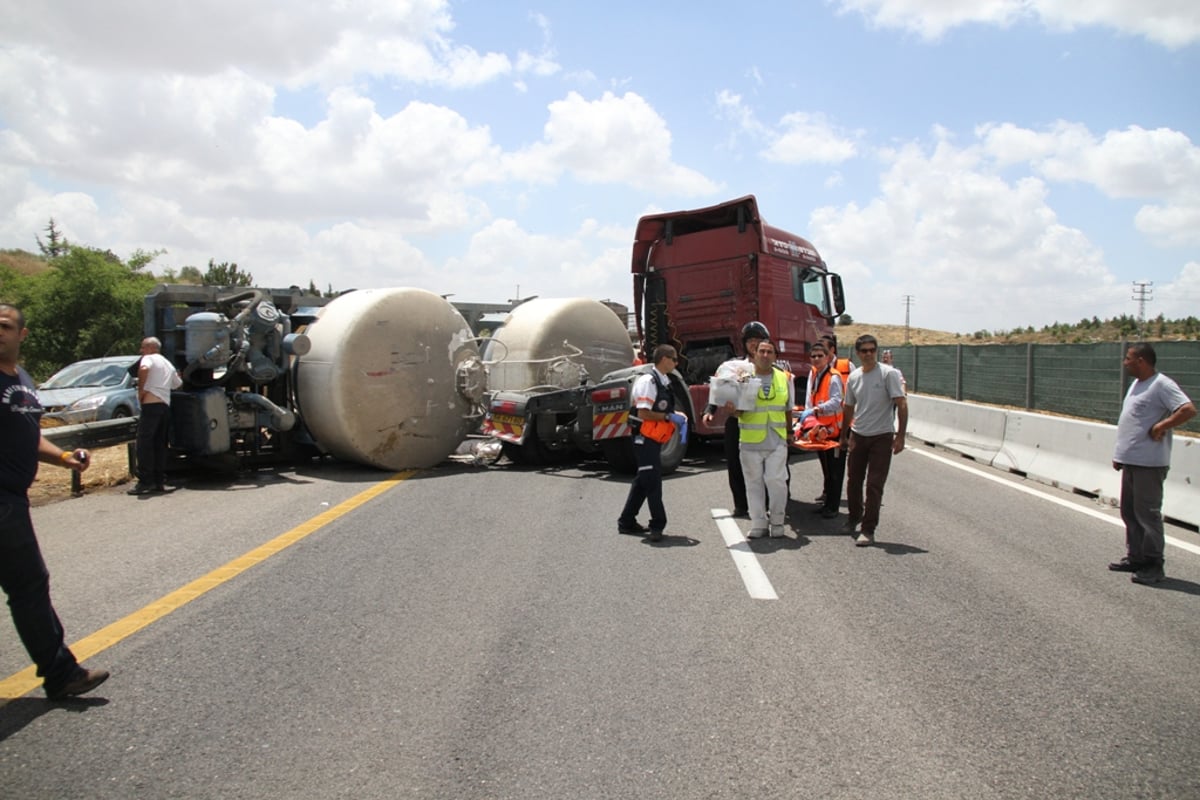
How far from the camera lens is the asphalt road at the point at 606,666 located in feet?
10.9

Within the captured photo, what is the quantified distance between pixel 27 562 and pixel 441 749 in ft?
6.87

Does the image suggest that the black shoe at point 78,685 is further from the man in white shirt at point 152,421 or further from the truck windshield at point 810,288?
the truck windshield at point 810,288

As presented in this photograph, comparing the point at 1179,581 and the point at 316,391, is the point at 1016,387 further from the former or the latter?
the point at 316,391

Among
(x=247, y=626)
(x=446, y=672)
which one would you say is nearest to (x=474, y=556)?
(x=247, y=626)

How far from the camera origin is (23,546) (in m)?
3.94

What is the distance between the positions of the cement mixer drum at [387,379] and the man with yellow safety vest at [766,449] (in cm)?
546

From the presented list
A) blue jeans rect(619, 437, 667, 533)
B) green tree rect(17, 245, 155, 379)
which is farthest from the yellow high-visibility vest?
green tree rect(17, 245, 155, 379)

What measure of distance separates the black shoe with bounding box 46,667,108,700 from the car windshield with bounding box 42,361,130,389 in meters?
13.0

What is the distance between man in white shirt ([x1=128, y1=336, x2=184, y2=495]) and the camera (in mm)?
10000

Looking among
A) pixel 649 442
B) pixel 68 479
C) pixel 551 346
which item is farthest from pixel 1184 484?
pixel 68 479

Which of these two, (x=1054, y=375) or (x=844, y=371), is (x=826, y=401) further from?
(x=1054, y=375)

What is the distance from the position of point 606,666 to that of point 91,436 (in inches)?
341

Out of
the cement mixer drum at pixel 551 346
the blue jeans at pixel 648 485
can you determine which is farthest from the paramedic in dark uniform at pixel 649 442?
the cement mixer drum at pixel 551 346

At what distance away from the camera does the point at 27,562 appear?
395 centimetres
